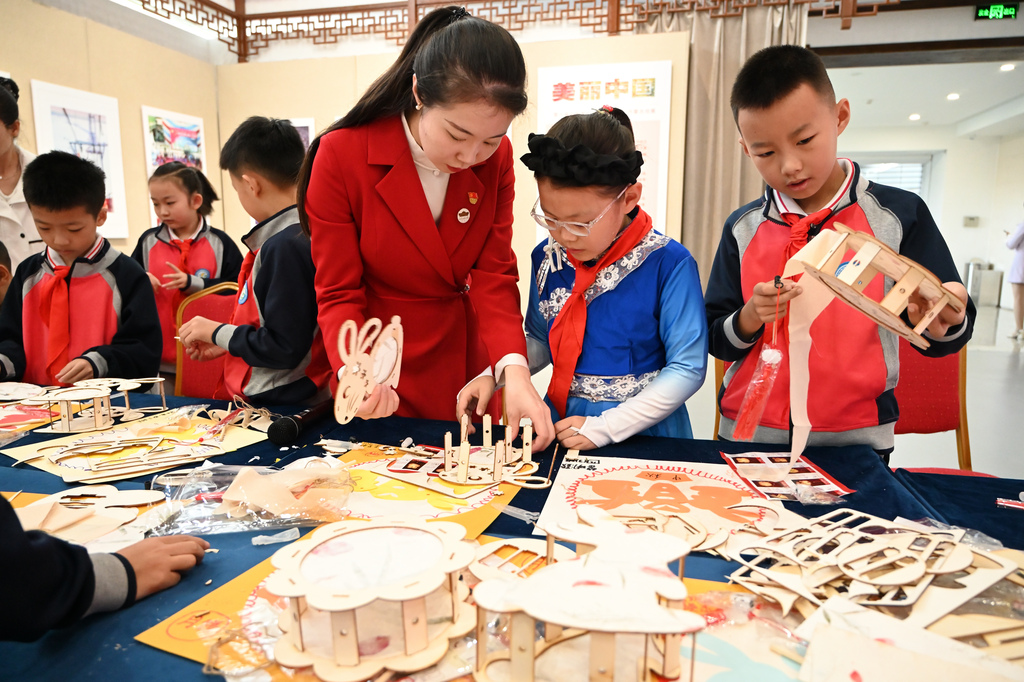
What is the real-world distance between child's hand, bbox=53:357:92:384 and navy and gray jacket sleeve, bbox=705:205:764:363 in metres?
1.72

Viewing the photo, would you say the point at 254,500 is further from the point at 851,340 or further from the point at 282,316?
the point at 851,340

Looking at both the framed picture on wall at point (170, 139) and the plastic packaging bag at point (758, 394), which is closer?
the plastic packaging bag at point (758, 394)

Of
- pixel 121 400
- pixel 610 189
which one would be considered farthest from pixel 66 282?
pixel 610 189

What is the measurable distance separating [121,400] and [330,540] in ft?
4.44

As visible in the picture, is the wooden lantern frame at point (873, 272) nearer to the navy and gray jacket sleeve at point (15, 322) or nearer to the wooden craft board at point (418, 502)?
the wooden craft board at point (418, 502)

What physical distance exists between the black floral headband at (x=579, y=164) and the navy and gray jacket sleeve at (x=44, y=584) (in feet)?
3.25

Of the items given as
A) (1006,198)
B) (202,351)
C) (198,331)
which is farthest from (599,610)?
(1006,198)

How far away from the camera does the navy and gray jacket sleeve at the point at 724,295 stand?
1.45 metres

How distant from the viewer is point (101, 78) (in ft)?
14.3

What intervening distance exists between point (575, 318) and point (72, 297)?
5.27 ft

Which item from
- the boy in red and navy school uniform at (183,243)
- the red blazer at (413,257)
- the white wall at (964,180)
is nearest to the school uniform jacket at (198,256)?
the boy in red and navy school uniform at (183,243)

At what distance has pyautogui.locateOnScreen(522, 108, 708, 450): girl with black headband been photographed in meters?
1.27

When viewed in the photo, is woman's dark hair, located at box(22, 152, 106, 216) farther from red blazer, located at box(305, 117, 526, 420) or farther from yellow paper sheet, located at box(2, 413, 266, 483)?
red blazer, located at box(305, 117, 526, 420)

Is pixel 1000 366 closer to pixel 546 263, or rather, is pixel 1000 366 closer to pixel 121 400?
pixel 546 263
